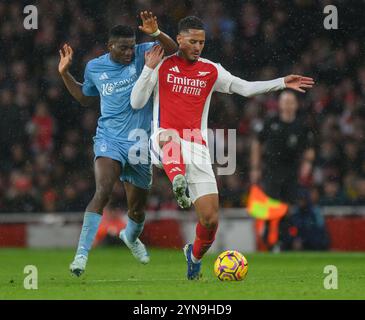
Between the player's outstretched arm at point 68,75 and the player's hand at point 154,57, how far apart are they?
1033 mm

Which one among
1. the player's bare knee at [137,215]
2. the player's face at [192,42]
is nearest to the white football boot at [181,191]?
the player's face at [192,42]

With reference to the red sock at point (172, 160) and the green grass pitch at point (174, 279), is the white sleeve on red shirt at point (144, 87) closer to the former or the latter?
the red sock at point (172, 160)

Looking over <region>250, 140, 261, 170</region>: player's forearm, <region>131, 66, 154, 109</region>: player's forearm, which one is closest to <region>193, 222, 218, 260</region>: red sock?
<region>131, 66, 154, 109</region>: player's forearm

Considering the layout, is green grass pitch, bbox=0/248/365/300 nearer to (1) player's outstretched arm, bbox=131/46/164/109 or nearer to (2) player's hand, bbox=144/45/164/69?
(1) player's outstretched arm, bbox=131/46/164/109

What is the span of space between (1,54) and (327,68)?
5859 mm

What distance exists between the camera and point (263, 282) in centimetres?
895

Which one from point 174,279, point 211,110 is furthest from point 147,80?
point 211,110

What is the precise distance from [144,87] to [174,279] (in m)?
1.75

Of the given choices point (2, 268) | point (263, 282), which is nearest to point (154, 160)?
point (263, 282)

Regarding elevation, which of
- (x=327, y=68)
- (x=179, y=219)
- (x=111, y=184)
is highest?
(x=327, y=68)

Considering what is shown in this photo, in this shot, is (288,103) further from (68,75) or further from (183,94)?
(183,94)

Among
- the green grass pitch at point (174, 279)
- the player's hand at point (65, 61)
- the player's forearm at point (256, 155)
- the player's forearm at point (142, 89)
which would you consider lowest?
the green grass pitch at point (174, 279)

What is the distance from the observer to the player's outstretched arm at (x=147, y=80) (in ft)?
29.9
